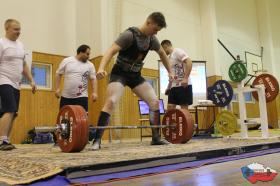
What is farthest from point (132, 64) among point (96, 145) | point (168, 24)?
point (168, 24)

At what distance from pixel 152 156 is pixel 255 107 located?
941 cm

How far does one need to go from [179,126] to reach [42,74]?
12.6 ft

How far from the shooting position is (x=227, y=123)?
4191 millimetres

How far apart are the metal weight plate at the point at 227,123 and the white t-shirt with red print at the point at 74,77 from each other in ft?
6.11

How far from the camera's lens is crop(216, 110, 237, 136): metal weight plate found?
13.5 ft

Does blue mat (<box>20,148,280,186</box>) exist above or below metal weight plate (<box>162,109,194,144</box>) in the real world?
below

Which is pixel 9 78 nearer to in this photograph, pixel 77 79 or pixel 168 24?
pixel 77 79

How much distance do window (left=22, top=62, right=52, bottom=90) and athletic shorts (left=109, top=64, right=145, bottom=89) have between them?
3625mm

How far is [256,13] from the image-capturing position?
11242mm

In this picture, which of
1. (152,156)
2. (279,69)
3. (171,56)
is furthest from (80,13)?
(279,69)

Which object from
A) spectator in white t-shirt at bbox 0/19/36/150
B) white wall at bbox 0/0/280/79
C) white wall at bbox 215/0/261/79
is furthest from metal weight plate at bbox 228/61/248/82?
white wall at bbox 215/0/261/79

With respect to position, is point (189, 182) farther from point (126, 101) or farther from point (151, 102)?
point (126, 101)

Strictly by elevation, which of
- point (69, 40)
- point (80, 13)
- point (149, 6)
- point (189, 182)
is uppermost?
point (149, 6)

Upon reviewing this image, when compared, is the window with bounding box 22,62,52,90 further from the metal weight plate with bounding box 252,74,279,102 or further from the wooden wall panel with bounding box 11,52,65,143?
the metal weight plate with bounding box 252,74,279,102
